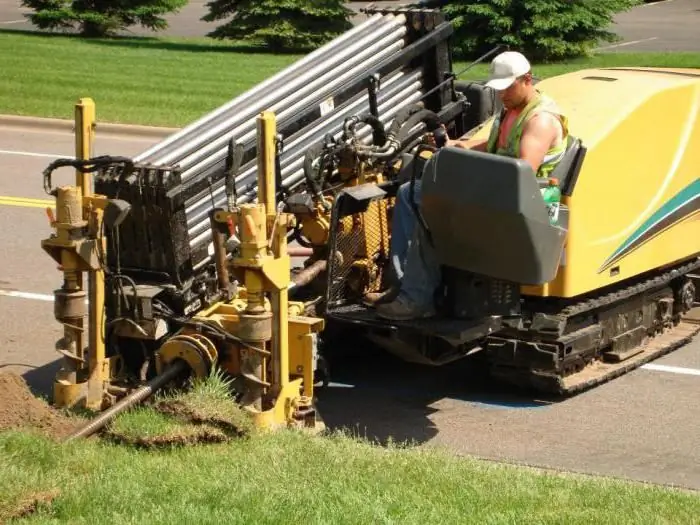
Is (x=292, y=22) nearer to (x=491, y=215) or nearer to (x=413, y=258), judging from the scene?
(x=413, y=258)

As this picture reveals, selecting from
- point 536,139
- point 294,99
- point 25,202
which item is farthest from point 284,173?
point 25,202

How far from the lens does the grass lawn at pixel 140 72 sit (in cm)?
1966

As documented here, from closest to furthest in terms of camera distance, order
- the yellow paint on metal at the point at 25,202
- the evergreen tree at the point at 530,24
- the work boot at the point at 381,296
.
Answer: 1. the work boot at the point at 381,296
2. the yellow paint on metal at the point at 25,202
3. the evergreen tree at the point at 530,24

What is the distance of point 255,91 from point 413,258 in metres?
1.53

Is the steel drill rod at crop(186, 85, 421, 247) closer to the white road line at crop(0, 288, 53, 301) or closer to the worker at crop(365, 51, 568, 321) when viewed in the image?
the worker at crop(365, 51, 568, 321)

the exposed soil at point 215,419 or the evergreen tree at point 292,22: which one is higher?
the exposed soil at point 215,419

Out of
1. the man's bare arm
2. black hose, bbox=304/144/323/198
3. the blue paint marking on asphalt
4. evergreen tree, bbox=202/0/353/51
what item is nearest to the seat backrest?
the man's bare arm

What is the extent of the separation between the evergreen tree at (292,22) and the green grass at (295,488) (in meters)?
20.0

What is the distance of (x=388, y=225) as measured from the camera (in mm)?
8414

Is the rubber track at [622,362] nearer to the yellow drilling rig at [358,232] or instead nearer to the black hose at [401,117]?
the yellow drilling rig at [358,232]

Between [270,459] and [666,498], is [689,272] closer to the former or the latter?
[666,498]

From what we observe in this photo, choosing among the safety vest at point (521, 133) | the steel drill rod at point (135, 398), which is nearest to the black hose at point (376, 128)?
the safety vest at point (521, 133)

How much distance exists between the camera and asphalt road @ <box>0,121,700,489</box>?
764 cm

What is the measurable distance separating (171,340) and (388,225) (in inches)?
66.2
